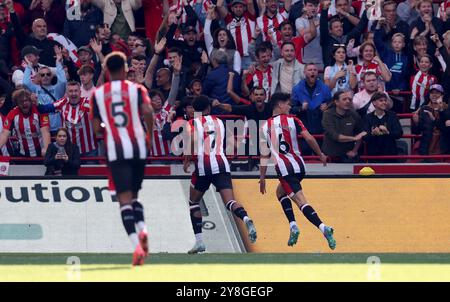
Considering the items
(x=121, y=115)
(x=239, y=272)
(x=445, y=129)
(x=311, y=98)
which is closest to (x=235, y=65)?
(x=311, y=98)

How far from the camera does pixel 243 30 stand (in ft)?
70.0

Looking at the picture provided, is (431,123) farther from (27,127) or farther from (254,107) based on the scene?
(27,127)

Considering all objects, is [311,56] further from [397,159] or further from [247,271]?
[247,271]

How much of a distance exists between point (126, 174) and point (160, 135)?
7202 mm

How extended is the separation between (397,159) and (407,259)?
4184mm

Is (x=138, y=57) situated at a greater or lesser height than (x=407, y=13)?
lesser

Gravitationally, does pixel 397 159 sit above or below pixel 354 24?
below

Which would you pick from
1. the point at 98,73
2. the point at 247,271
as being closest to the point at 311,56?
the point at 98,73

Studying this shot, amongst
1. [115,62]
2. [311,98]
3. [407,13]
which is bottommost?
[311,98]

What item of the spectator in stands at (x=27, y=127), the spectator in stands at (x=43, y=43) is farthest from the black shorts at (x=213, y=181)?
the spectator in stands at (x=43, y=43)

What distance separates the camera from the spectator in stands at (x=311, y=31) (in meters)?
20.9

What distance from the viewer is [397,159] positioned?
2011 centimetres

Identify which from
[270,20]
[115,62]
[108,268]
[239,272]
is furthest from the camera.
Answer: [270,20]

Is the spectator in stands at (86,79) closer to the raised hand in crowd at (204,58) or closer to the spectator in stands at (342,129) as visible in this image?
the raised hand in crowd at (204,58)
